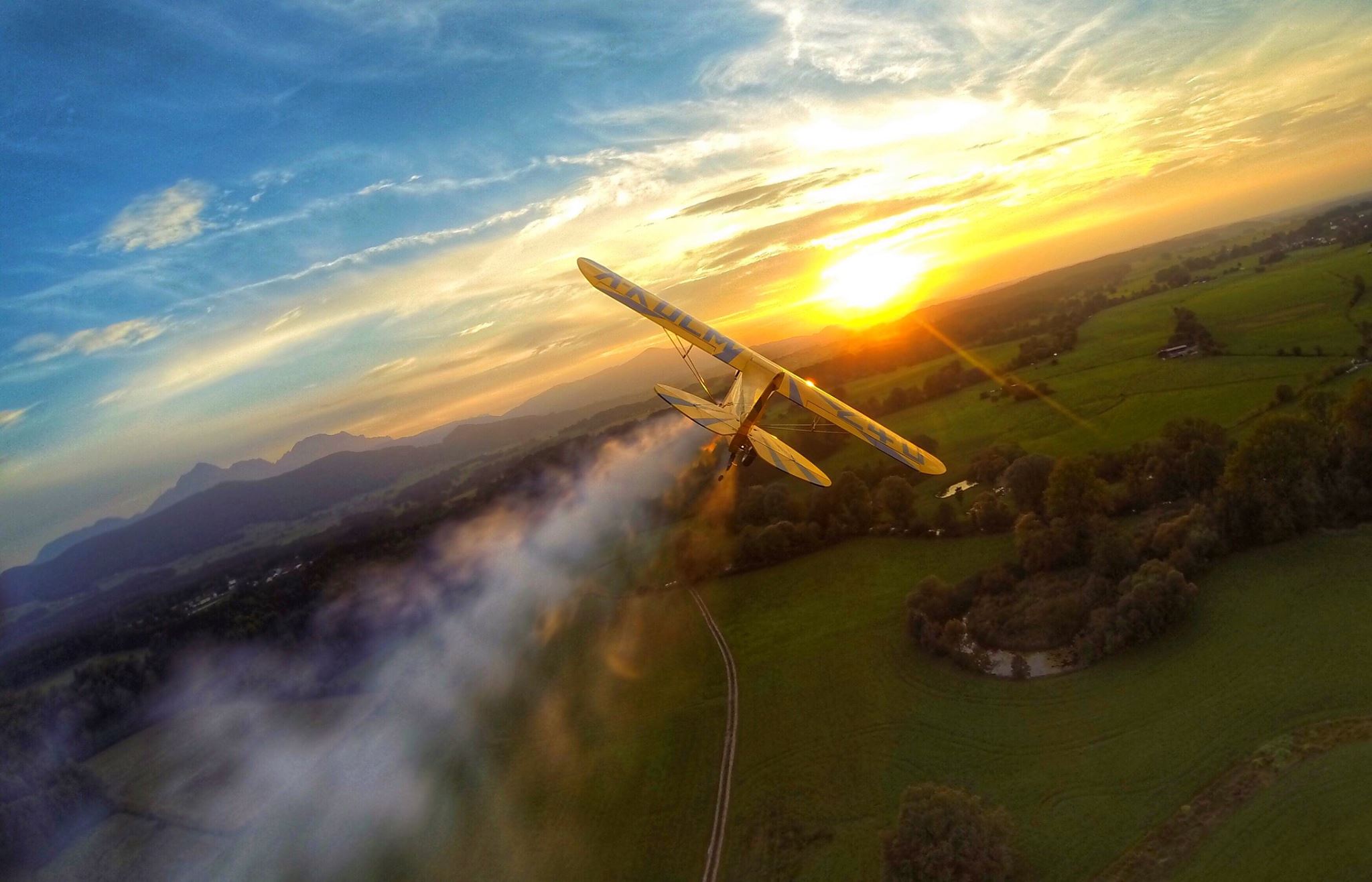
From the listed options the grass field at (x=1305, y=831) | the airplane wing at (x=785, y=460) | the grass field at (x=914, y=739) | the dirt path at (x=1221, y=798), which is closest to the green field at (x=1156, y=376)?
the grass field at (x=914, y=739)

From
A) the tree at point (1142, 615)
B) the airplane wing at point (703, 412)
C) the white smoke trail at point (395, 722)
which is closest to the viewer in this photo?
the airplane wing at point (703, 412)

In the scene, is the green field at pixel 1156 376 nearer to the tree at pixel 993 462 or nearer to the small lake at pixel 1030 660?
the tree at pixel 993 462

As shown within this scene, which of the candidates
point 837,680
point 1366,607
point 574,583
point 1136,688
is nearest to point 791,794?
point 837,680

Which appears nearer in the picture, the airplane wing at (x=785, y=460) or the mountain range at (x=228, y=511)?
the airplane wing at (x=785, y=460)

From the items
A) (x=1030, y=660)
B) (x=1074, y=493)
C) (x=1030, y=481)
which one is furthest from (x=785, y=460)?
(x=1030, y=481)

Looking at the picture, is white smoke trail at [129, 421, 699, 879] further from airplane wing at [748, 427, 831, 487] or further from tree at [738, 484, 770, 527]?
airplane wing at [748, 427, 831, 487]

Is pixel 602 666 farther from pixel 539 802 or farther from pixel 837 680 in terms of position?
pixel 837 680
